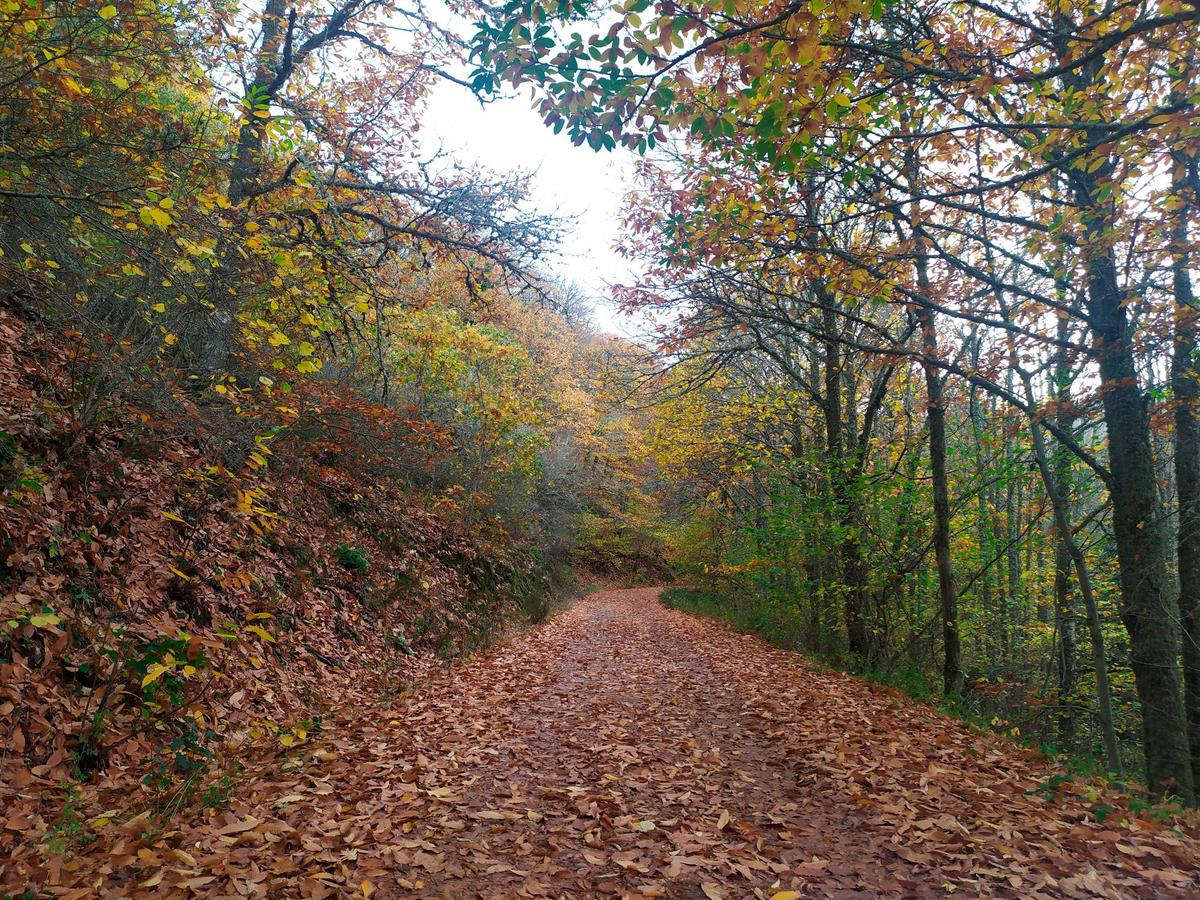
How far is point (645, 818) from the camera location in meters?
3.60

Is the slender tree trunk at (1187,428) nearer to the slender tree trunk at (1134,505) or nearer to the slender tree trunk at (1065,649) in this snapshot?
the slender tree trunk at (1134,505)

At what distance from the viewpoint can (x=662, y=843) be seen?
10.8 feet

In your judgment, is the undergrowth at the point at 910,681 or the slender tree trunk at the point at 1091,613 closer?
the undergrowth at the point at 910,681

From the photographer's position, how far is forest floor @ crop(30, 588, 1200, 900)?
2.83 metres

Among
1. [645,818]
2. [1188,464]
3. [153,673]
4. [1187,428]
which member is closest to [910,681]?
[1188,464]

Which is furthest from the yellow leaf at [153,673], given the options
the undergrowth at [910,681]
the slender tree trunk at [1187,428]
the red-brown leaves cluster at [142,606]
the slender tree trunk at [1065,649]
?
the slender tree trunk at [1065,649]

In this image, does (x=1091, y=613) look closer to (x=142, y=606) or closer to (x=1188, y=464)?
(x=1188, y=464)

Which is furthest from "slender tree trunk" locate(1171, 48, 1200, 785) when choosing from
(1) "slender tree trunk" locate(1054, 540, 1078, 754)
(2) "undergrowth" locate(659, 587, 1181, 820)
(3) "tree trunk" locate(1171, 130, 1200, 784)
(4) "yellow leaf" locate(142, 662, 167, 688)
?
(4) "yellow leaf" locate(142, 662, 167, 688)

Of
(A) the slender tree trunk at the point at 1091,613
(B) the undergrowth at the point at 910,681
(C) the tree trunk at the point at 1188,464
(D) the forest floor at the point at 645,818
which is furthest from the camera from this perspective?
(A) the slender tree trunk at the point at 1091,613

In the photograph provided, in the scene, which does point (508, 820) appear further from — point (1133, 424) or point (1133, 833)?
point (1133, 424)

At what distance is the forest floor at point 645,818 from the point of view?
283cm

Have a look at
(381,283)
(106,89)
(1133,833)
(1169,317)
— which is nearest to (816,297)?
(1169,317)

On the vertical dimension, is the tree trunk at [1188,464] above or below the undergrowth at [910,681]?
above

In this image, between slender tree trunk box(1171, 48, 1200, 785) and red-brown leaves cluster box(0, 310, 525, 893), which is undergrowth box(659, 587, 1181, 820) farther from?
red-brown leaves cluster box(0, 310, 525, 893)
